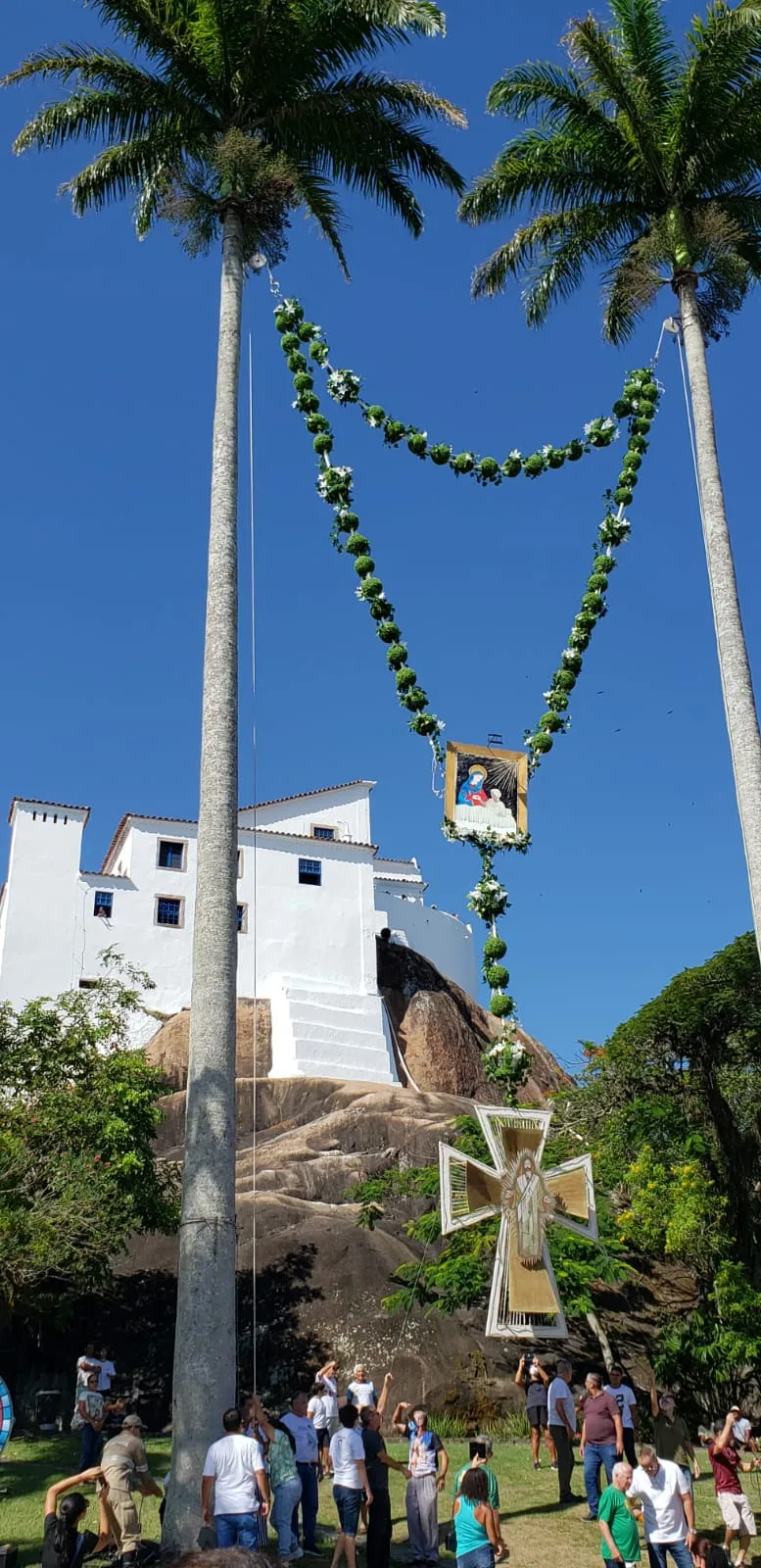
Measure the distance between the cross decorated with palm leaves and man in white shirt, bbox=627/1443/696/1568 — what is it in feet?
8.90

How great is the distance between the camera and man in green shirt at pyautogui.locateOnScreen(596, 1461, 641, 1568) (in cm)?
1133

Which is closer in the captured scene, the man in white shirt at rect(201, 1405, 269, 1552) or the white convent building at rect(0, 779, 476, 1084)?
the man in white shirt at rect(201, 1405, 269, 1552)

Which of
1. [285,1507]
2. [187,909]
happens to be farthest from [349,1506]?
[187,909]

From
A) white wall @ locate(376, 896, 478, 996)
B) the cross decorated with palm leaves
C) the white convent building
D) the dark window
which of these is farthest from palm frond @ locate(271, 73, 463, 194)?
white wall @ locate(376, 896, 478, 996)

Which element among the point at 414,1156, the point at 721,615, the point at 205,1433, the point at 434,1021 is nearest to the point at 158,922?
the point at 434,1021

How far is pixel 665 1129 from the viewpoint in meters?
23.9

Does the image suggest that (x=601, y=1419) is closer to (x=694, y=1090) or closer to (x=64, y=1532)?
(x=64, y=1532)

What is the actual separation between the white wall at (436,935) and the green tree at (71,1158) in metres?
24.3

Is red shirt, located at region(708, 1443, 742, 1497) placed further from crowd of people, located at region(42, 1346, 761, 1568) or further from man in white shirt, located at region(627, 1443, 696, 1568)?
man in white shirt, located at region(627, 1443, 696, 1568)

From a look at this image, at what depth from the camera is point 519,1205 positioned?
47.5ft

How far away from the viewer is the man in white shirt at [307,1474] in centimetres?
1290

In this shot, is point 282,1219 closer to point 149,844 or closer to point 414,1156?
point 414,1156

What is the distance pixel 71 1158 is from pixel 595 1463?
1112 centimetres

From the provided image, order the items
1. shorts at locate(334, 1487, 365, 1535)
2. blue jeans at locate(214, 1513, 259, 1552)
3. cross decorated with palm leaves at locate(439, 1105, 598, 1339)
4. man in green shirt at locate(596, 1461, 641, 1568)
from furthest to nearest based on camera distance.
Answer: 1. cross decorated with palm leaves at locate(439, 1105, 598, 1339)
2. shorts at locate(334, 1487, 365, 1535)
3. man in green shirt at locate(596, 1461, 641, 1568)
4. blue jeans at locate(214, 1513, 259, 1552)
